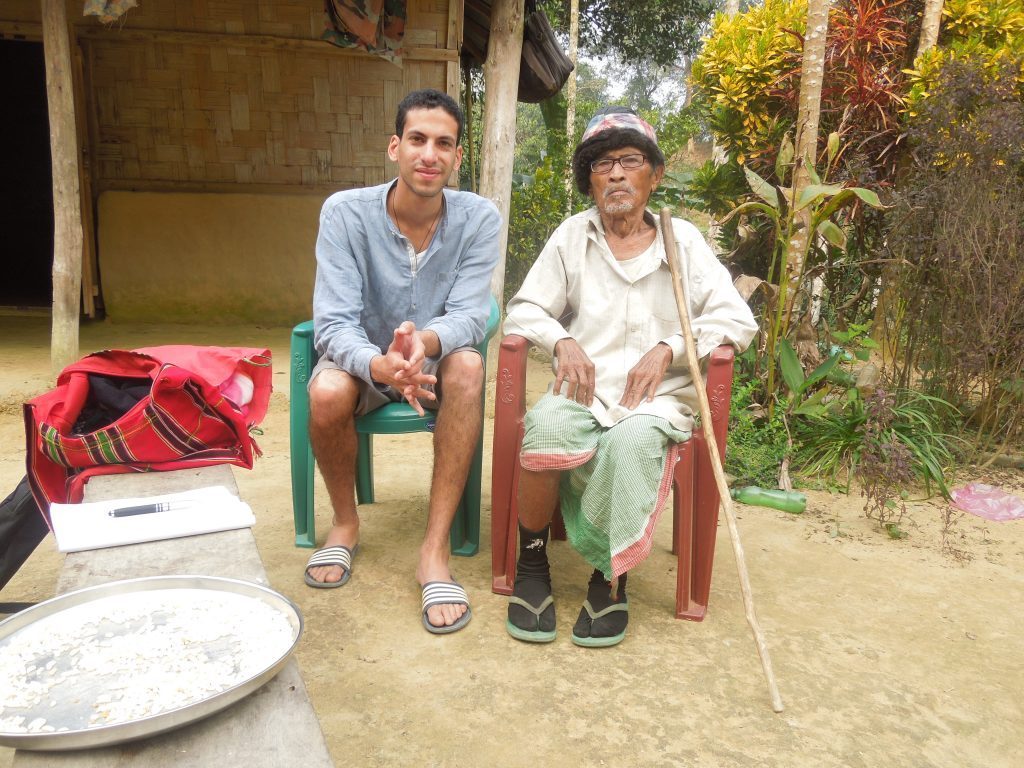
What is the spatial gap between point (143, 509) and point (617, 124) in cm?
177

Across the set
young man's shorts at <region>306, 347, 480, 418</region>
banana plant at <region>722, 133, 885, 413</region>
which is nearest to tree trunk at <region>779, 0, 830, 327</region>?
banana plant at <region>722, 133, 885, 413</region>

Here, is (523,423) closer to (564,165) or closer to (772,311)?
(772,311)

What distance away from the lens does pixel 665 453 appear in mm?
2297

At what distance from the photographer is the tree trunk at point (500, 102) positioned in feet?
16.4

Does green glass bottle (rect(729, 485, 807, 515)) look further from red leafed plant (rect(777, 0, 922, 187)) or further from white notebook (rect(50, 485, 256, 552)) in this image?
white notebook (rect(50, 485, 256, 552))

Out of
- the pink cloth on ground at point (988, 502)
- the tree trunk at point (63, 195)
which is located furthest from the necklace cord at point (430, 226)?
the tree trunk at point (63, 195)

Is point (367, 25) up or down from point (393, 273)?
up

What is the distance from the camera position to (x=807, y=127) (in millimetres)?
3918

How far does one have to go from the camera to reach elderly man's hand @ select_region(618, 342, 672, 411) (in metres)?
2.39

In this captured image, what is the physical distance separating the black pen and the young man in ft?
2.51

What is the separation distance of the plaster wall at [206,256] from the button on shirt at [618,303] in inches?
171

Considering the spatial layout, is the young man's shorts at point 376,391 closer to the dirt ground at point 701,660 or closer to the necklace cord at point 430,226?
the necklace cord at point 430,226

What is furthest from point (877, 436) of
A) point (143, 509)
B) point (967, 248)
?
point (143, 509)

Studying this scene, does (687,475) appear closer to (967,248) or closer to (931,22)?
(967,248)
